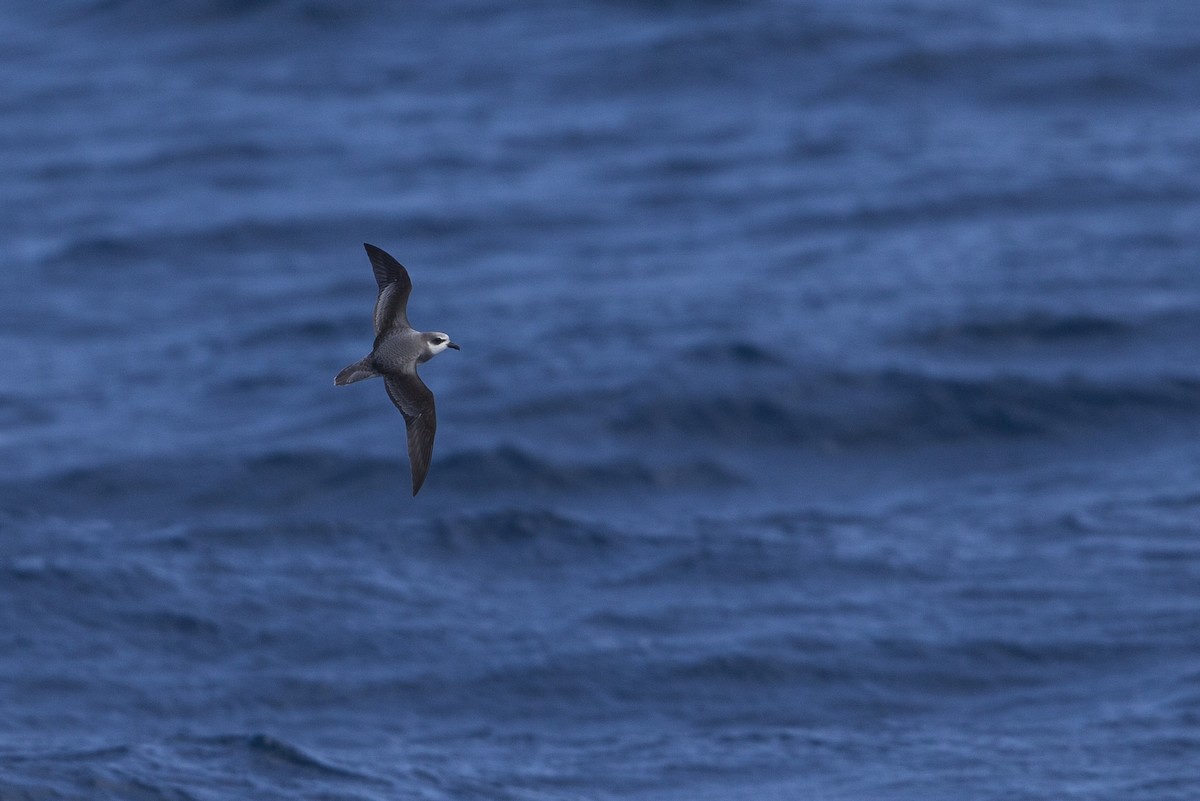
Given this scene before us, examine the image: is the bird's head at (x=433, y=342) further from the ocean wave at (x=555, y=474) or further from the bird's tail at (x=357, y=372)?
the ocean wave at (x=555, y=474)

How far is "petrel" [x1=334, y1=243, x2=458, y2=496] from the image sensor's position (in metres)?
10.7

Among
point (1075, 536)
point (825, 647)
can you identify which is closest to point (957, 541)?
point (1075, 536)

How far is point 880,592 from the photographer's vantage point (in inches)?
845

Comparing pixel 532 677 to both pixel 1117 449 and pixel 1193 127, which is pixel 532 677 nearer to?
pixel 1117 449

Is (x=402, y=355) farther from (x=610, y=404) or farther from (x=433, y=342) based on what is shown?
(x=610, y=404)

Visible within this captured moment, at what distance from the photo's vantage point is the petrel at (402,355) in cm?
1074

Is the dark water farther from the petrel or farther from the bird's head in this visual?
the bird's head

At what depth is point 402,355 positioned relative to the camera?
1079cm

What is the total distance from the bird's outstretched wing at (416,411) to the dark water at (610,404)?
22.4ft

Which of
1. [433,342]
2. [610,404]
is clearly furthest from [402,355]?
[610,404]

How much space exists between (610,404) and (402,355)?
46.9 feet

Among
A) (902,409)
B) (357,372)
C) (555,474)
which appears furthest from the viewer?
(902,409)

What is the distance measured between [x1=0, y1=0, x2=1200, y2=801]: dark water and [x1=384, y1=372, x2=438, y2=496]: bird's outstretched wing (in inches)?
268

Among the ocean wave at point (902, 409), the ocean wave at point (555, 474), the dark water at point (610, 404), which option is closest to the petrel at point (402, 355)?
the dark water at point (610, 404)
